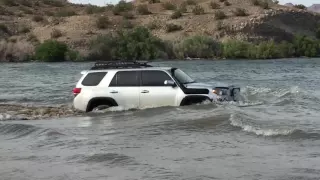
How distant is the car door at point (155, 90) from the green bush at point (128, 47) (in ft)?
123

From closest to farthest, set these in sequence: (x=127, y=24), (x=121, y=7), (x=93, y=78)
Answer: (x=93, y=78) → (x=127, y=24) → (x=121, y=7)

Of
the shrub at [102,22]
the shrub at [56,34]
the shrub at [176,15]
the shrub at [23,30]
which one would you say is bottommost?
the shrub at [56,34]

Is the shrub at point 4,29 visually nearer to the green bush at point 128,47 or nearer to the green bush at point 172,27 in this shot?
the green bush at point 128,47

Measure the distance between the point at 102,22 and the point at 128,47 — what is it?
47.4 feet

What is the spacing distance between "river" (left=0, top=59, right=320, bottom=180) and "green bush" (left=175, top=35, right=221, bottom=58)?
114ft

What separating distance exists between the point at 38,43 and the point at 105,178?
5292 cm

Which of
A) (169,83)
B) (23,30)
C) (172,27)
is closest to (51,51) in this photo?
(23,30)

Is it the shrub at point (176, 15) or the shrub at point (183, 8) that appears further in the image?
the shrub at point (183, 8)

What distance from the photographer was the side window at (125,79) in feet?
60.5

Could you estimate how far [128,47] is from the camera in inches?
2243

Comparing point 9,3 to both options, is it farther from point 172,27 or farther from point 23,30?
point 172,27

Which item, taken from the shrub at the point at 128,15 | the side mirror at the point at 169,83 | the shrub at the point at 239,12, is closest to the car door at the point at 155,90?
the side mirror at the point at 169,83

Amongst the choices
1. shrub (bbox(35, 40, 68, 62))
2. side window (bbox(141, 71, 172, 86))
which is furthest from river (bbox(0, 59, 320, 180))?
shrub (bbox(35, 40, 68, 62))

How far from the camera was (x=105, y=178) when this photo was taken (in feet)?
33.6
